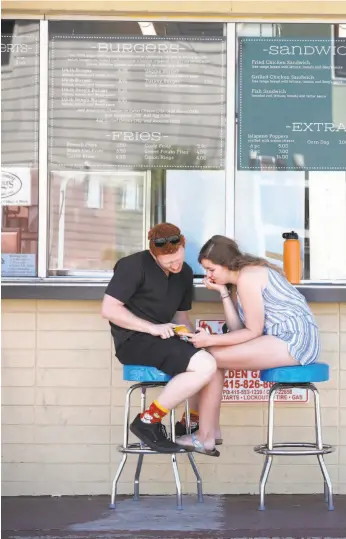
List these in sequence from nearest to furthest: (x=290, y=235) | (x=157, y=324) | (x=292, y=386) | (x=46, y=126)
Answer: (x=292, y=386) → (x=157, y=324) → (x=290, y=235) → (x=46, y=126)

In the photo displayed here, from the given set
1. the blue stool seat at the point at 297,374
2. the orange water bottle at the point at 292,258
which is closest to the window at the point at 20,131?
the orange water bottle at the point at 292,258

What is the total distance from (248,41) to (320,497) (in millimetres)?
2664

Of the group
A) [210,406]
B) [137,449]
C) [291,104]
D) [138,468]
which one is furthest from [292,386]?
[291,104]

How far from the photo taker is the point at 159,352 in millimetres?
4902

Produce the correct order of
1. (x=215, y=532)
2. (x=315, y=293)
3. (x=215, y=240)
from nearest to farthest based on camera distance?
(x=215, y=532) → (x=215, y=240) → (x=315, y=293)

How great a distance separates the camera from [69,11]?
558 centimetres

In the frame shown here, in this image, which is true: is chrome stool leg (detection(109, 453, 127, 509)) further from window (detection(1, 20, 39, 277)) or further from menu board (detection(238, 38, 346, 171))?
menu board (detection(238, 38, 346, 171))

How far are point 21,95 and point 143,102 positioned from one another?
0.71m

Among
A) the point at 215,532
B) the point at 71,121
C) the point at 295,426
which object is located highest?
the point at 71,121

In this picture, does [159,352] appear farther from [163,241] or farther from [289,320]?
[289,320]

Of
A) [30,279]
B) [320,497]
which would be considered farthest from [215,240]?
[320,497]

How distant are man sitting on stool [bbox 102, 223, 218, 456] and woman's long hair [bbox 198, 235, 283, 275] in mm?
147

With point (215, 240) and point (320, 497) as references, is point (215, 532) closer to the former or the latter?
point (320, 497)

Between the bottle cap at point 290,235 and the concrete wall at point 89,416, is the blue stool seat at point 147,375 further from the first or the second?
the bottle cap at point 290,235
